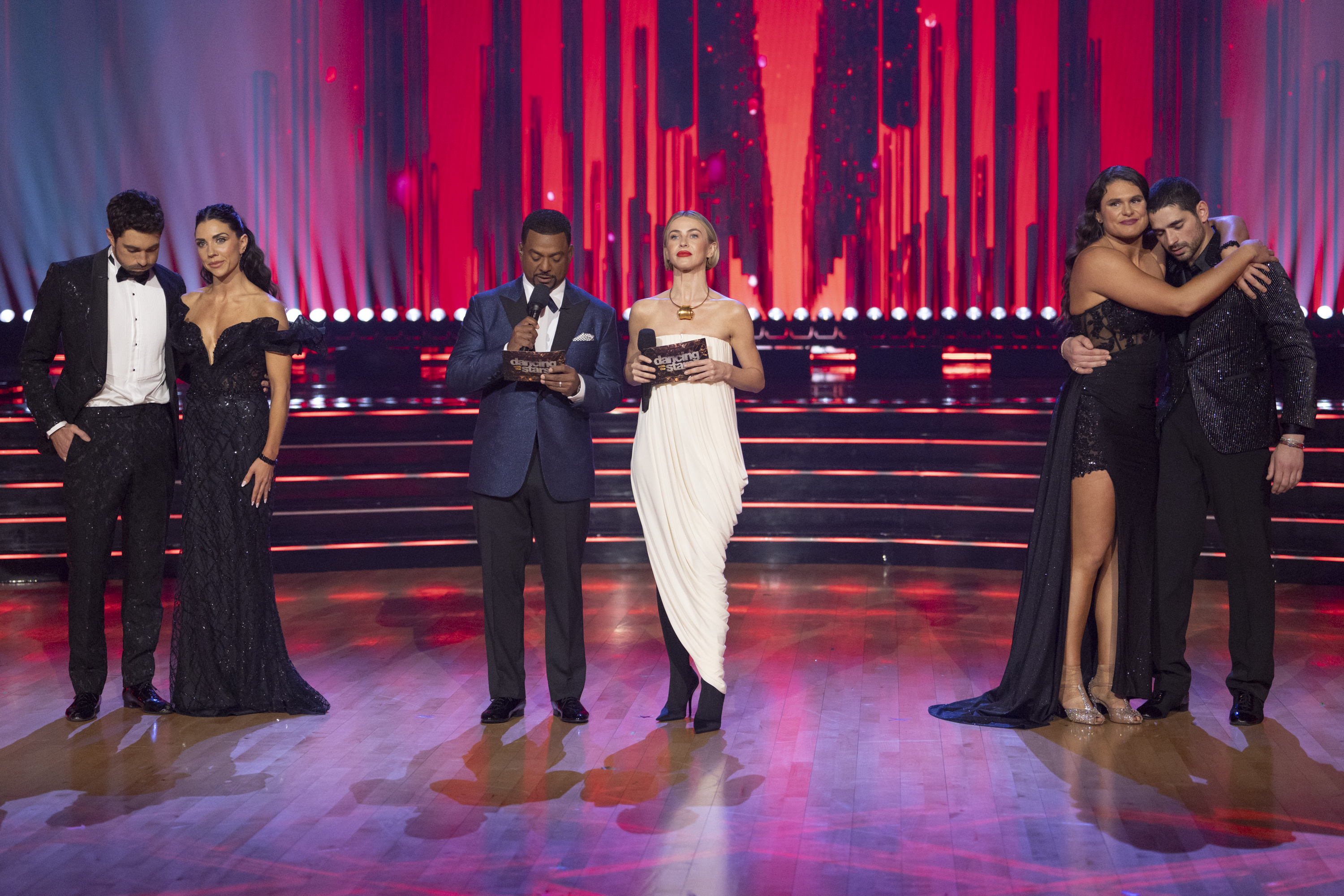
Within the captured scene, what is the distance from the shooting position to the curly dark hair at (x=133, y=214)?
3.35 meters

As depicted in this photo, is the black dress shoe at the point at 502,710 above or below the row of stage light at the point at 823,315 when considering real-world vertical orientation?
below

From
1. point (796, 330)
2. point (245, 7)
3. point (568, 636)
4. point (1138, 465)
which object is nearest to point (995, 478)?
point (1138, 465)

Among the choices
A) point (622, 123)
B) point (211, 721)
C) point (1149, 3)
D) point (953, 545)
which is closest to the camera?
point (211, 721)

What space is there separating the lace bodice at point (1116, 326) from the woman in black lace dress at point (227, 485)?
2.25 meters

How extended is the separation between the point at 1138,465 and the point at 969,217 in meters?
6.99

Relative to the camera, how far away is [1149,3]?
9.58 meters

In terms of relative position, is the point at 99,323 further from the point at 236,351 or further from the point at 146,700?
the point at 146,700

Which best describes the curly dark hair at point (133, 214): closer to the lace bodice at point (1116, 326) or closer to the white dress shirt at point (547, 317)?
the white dress shirt at point (547, 317)

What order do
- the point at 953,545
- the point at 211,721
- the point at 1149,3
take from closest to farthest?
the point at 211,721 → the point at 953,545 → the point at 1149,3

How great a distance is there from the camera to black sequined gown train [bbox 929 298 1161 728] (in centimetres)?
331

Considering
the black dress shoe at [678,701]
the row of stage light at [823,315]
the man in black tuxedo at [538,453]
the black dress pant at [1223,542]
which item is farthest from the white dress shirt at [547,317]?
the row of stage light at [823,315]

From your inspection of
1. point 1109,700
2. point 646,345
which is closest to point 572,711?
point 646,345

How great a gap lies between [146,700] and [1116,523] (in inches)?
113

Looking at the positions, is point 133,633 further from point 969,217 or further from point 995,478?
point 969,217
